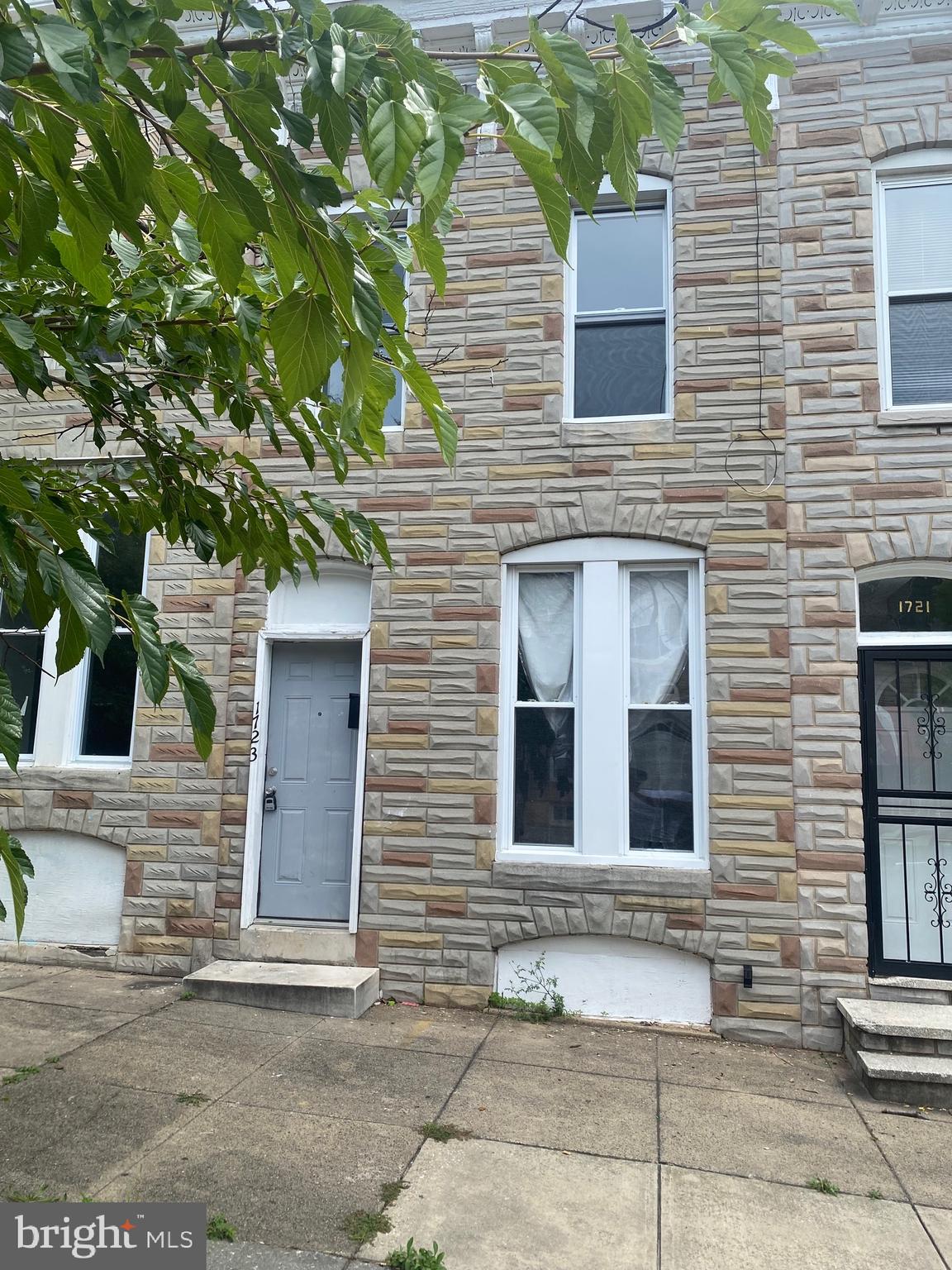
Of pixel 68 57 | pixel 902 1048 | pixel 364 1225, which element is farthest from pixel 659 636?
pixel 68 57

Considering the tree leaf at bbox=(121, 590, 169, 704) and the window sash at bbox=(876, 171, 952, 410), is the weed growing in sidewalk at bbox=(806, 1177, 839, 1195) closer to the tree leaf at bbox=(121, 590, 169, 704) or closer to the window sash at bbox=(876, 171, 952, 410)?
the tree leaf at bbox=(121, 590, 169, 704)

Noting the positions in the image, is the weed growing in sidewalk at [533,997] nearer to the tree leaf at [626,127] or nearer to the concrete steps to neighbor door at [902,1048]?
the concrete steps to neighbor door at [902,1048]

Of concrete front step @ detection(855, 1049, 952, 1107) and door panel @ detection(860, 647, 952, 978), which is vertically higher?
door panel @ detection(860, 647, 952, 978)

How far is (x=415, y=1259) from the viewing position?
10.5ft

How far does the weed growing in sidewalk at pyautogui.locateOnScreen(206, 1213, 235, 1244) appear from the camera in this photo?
11.0ft

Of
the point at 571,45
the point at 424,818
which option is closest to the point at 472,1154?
the point at 424,818

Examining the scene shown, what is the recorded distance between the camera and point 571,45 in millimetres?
1810

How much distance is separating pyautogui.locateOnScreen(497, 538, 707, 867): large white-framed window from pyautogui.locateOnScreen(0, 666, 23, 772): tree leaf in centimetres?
495

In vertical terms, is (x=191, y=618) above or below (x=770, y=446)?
below

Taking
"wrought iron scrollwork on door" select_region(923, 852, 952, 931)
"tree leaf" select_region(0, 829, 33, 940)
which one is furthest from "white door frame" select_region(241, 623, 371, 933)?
"tree leaf" select_region(0, 829, 33, 940)

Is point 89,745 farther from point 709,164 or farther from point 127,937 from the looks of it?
point 709,164

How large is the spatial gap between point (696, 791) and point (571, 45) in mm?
5388

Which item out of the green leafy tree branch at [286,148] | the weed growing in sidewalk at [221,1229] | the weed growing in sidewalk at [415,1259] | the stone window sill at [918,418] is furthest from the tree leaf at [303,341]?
the stone window sill at [918,418]

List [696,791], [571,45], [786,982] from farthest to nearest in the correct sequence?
1. [696,791]
2. [786,982]
3. [571,45]
